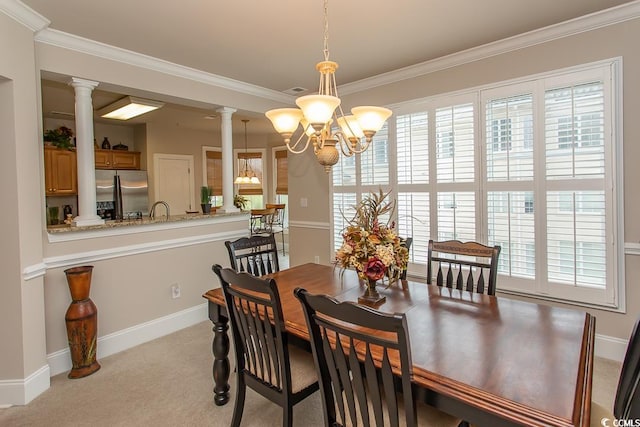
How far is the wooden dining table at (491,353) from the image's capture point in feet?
3.60

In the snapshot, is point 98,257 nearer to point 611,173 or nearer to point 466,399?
point 466,399

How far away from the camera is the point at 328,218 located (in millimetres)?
4609

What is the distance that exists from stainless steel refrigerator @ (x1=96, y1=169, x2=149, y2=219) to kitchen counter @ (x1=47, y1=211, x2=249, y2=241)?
2.71 meters

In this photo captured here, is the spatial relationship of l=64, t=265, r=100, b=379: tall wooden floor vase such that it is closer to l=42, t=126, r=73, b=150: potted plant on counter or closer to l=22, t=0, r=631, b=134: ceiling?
l=22, t=0, r=631, b=134: ceiling

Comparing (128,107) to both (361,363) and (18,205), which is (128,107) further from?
(361,363)

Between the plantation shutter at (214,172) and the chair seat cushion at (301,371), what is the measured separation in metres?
6.16

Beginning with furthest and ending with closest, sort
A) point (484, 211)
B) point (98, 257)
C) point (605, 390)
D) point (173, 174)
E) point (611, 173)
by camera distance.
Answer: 1. point (173, 174)
2. point (484, 211)
3. point (98, 257)
4. point (611, 173)
5. point (605, 390)

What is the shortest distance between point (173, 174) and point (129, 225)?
13.3 feet

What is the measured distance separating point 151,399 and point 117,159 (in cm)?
507

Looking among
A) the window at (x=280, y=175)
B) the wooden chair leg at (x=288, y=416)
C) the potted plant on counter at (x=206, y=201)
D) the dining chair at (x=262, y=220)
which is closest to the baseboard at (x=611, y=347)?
the wooden chair leg at (x=288, y=416)

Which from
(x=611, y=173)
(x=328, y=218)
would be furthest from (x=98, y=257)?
(x=611, y=173)

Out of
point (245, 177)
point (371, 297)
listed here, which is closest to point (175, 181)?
point (245, 177)

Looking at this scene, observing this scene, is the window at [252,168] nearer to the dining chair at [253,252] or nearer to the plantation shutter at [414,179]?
the plantation shutter at [414,179]

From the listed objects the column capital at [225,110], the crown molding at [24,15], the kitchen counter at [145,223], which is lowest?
the kitchen counter at [145,223]
